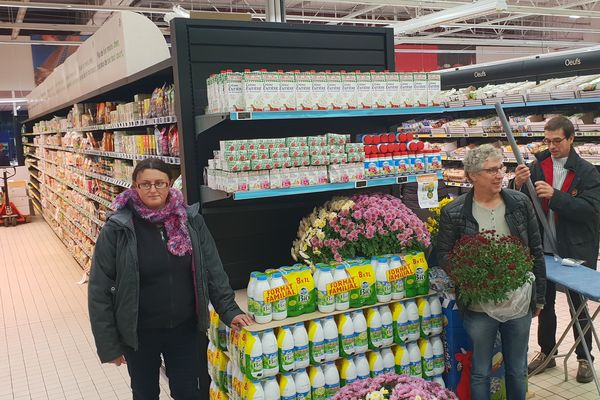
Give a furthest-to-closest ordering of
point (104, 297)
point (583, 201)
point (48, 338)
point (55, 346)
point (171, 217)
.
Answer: point (48, 338), point (55, 346), point (583, 201), point (171, 217), point (104, 297)

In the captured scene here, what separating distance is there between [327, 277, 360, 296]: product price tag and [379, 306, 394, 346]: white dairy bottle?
0.25 m

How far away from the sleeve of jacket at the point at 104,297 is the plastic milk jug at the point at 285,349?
812 millimetres

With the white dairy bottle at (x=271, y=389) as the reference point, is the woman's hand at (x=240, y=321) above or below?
above

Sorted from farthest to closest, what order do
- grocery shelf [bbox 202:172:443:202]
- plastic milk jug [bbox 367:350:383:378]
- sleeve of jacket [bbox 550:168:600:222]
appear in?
1. sleeve of jacket [bbox 550:168:600:222]
2. plastic milk jug [bbox 367:350:383:378]
3. grocery shelf [bbox 202:172:443:202]

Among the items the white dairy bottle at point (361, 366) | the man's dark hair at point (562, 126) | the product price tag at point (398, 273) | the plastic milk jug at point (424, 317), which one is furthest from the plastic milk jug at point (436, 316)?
the man's dark hair at point (562, 126)

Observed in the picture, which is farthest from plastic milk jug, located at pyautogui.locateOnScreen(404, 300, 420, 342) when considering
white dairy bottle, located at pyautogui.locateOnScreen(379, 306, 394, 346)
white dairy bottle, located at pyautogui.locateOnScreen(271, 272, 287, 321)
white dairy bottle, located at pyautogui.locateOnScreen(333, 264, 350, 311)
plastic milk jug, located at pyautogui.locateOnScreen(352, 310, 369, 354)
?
white dairy bottle, located at pyautogui.locateOnScreen(271, 272, 287, 321)

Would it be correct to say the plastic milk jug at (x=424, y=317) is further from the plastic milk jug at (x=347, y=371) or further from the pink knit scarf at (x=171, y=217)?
the pink knit scarf at (x=171, y=217)

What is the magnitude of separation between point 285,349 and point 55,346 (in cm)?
346

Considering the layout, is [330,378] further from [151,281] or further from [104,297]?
[104,297]

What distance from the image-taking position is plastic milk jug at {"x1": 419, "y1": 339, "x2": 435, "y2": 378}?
346 centimetres

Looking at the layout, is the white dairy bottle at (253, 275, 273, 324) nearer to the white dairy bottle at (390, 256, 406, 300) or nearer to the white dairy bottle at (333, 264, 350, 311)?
the white dairy bottle at (333, 264, 350, 311)

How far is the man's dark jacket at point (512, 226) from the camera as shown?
3148mm

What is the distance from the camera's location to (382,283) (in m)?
3.32

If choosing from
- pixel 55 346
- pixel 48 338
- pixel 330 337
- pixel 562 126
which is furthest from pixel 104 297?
pixel 48 338
